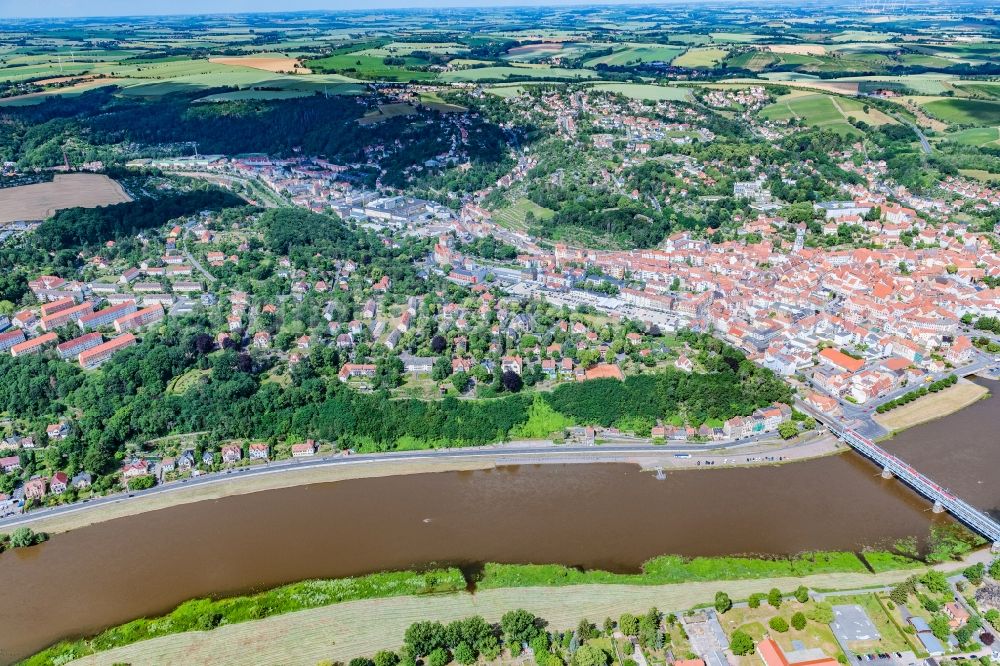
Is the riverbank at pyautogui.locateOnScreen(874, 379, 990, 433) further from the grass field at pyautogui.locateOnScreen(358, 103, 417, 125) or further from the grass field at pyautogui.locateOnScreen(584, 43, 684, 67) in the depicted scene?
the grass field at pyautogui.locateOnScreen(584, 43, 684, 67)

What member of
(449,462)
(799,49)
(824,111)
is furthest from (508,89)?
(449,462)

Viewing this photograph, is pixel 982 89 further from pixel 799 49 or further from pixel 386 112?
pixel 386 112

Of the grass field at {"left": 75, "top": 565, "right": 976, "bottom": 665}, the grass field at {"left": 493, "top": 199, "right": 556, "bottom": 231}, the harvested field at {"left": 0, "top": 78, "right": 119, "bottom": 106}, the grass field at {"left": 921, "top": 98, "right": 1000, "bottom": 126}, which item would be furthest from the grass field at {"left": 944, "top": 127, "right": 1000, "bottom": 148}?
the harvested field at {"left": 0, "top": 78, "right": 119, "bottom": 106}

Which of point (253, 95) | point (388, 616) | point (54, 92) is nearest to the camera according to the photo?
point (388, 616)

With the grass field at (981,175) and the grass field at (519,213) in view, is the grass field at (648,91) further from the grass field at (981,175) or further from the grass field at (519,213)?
the grass field at (519,213)

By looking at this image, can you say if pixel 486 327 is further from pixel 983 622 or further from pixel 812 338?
pixel 983 622

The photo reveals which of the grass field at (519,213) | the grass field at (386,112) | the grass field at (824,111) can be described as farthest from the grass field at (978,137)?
the grass field at (386,112)

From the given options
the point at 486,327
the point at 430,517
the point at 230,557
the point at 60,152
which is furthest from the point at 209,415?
the point at 60,152
